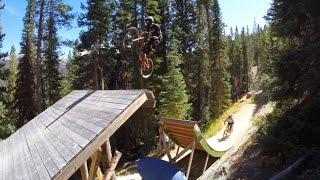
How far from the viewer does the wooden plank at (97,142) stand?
7.73 m

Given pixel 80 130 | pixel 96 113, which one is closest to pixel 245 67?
pixel 96 113

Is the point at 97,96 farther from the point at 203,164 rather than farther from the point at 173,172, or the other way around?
the point at 203,164

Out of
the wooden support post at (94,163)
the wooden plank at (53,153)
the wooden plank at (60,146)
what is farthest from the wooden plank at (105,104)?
the wooden plank at (53,153)

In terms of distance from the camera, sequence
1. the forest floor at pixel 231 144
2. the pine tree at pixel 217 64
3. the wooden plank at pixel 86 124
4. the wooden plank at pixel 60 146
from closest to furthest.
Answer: the wooden plank at pixel 60 146 → the wooden plank at pixel 86 124 → the forest floor at pixel 231 144 → the pine tree at pixel 217 64

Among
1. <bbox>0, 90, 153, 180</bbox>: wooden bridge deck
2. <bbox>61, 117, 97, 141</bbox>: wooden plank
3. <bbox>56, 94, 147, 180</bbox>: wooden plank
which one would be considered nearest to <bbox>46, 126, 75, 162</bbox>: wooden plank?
<bbox>0, 90, 153, 180</bbox>: wooden bridge deck

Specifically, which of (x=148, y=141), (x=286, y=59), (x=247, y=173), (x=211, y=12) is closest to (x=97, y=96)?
(x=247, y=173)

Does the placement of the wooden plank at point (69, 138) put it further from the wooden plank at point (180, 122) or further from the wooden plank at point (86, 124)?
the wooden plank at point (180, 122)

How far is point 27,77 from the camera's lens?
44875 millimetres

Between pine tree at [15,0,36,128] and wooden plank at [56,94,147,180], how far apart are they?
35353mm

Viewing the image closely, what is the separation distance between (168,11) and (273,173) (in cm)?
3706

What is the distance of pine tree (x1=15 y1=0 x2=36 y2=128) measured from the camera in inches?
1695

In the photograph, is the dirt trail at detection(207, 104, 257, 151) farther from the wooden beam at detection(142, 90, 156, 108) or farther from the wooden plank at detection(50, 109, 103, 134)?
the wooden plank at detection(50, 109, 103, 134)

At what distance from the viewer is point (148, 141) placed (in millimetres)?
39281

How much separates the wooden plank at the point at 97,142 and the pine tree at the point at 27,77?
1392 inches
